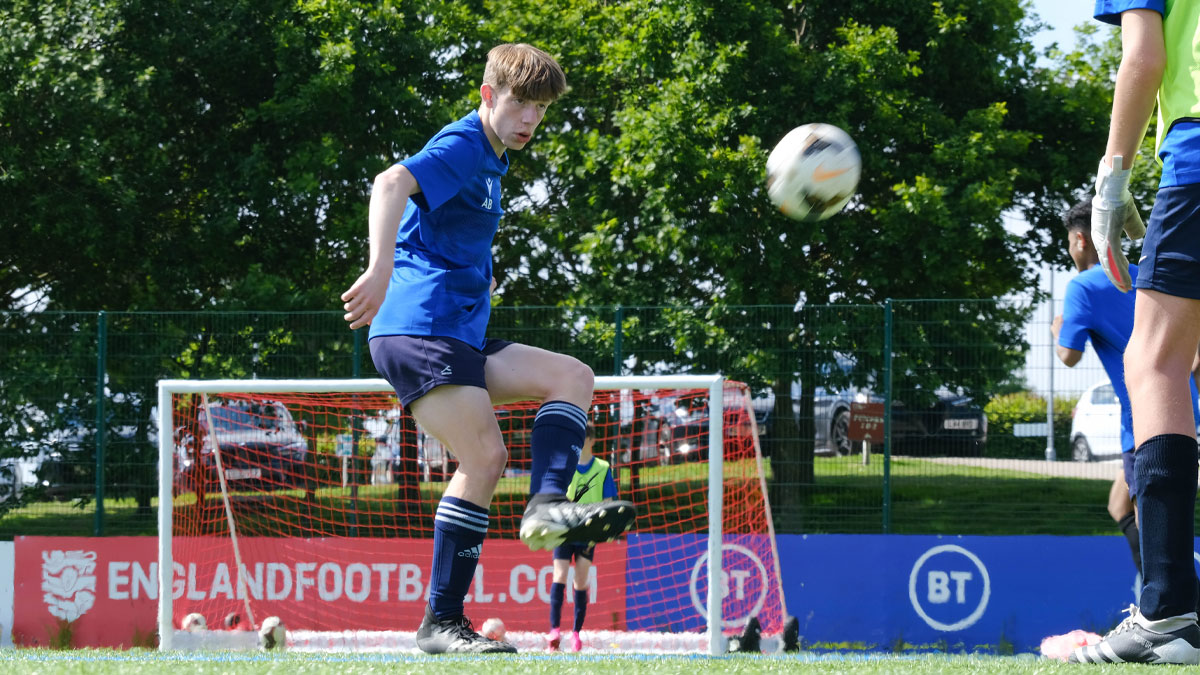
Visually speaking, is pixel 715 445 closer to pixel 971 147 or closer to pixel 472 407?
pixel 472 407

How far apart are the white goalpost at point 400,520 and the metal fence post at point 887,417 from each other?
1.26m

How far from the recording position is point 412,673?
299 centimetres

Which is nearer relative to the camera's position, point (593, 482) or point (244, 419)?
point (593, 482)

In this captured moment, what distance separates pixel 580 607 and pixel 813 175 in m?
4.86

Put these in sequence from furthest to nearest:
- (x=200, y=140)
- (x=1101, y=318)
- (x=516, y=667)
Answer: (x=200, y=140)
(x=1101, y=318)
(x=516, y=667)

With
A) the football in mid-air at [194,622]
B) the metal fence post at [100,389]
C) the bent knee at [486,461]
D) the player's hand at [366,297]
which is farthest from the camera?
the metal fence post at [100,389]

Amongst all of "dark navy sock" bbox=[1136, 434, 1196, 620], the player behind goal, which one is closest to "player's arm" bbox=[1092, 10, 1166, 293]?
"dark navy sock" bbox=[1136, 434, 1196, 620]

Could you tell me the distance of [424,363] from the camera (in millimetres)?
3631

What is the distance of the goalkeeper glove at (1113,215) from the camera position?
3160mm

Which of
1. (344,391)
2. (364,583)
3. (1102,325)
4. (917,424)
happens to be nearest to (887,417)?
(917,424)

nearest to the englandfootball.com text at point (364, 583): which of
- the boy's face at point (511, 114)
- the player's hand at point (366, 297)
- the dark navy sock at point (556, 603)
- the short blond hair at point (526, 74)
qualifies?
the dark navy sock at point (556, 603)

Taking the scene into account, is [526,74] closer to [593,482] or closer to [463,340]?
[463,340]

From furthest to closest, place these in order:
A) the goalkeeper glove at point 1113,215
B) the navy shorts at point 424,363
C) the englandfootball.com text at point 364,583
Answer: the englandfootball.com text at point 364,583, the navy shorts at point 424,363, the goalkeeper glove at point 1113,215

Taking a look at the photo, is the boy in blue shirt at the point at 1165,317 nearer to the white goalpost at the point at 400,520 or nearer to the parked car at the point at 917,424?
the white goalpost at the point at 400,520
